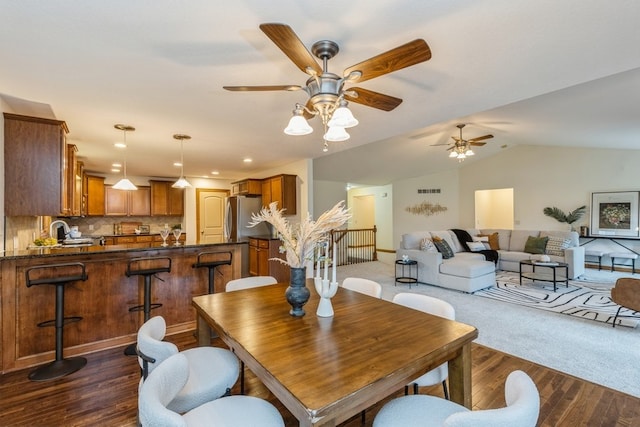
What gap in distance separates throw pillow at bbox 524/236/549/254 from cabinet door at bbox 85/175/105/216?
9654mm

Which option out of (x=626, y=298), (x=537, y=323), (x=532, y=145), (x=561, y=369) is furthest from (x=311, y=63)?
(x=532, y=145)

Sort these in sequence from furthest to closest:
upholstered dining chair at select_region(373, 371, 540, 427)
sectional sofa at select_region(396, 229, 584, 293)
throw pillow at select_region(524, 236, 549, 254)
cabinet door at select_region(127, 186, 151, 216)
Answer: cabinet door at select_region(127, 186, 151, 216)
throw pillow at select_region(524, 236, 549, 254)
sectional sofa at select_region(396, 229, 584, 293)
upholstered dining chair at select_region(373, 371, 540, 427)

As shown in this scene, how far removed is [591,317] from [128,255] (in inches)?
224

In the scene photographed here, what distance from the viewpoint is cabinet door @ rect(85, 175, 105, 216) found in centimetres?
625

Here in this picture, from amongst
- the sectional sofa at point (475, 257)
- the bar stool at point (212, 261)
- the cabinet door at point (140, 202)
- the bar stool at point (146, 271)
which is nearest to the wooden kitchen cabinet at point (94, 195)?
the cabinet door at point (140, 202)

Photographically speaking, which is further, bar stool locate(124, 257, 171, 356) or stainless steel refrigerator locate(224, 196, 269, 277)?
stainless steel refrigerator locate(224, 196, 269, 277)

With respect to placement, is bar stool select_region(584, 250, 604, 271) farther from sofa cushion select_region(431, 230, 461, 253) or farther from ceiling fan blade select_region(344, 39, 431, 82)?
ceiling fan blade select_region(344, 39, 431, 82)

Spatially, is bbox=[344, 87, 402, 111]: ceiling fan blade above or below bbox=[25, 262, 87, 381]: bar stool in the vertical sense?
above

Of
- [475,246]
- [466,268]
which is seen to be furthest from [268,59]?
[475,246]

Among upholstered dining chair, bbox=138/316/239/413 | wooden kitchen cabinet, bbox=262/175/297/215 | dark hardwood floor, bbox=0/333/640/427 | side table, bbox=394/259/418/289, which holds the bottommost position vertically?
dark hardwood floor, bbox=0/333/640/427

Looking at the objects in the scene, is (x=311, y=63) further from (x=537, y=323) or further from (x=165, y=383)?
(x=537, y=323)

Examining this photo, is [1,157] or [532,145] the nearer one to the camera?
[1,157]

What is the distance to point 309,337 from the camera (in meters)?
1.43

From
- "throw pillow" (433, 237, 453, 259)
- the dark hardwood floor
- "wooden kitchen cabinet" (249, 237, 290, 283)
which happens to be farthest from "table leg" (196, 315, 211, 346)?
"throw pillow" (433, 237, 453, 259)
